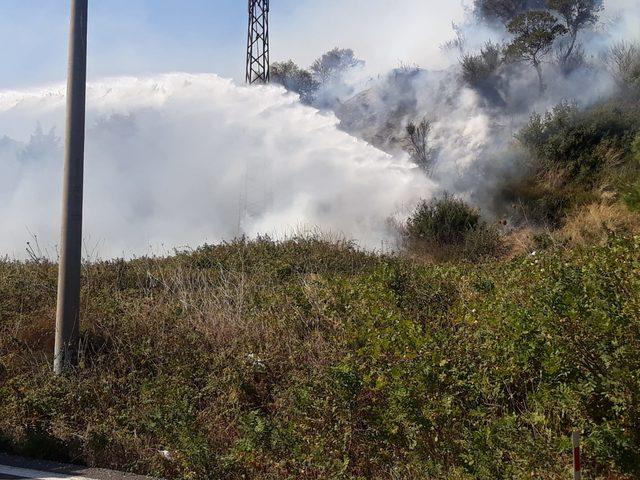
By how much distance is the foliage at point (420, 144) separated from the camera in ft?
68.3

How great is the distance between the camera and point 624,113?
1698 cm

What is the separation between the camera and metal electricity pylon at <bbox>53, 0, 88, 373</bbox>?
6473 mm

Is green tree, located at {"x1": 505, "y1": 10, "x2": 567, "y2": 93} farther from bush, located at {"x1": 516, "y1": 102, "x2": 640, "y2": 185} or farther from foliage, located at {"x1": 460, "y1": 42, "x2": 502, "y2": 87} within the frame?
bush, located at {"x1": 516, "y1": 102, "x2": 640, "y2": 185}

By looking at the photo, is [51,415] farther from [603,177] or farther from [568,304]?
[603,177]

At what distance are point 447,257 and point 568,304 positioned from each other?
8.05 meters

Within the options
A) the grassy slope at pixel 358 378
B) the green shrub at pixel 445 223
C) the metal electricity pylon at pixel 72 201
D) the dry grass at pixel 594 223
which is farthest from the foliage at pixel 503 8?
the metal electricity pylon at pixel 72 201

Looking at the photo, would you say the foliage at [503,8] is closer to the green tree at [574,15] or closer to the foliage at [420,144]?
the green tree at [574,15]

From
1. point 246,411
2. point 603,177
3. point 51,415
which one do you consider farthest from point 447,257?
point 51,415

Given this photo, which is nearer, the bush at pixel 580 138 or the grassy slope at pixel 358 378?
the grassy slope at pixel 358 378

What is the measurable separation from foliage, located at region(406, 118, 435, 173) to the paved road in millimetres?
16291

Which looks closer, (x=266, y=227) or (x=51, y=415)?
(x=51, y=415)

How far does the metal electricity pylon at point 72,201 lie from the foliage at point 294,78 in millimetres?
33731

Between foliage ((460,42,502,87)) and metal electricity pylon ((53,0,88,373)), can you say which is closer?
metal electricity pylon ((53,0,88,373))

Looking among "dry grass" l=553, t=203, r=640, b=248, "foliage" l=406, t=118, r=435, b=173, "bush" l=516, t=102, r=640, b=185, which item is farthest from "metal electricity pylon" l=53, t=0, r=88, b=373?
"foliage" l=406, t=118, r=435, b=173
